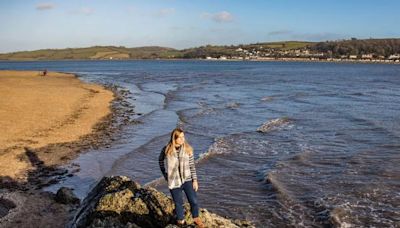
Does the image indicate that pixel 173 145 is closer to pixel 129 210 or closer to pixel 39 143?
pixel 129 210

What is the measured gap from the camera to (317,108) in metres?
35.3

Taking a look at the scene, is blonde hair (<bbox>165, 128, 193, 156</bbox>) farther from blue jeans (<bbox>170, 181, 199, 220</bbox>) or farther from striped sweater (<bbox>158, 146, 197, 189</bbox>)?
blue jeans (<bbox>170, 181, 199, 220</bbox>)

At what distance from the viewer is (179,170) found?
8.98 m

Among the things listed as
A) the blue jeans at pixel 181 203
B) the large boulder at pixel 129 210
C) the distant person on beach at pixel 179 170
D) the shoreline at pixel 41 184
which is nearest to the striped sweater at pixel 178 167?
the distant person on beach at pixel 179 170

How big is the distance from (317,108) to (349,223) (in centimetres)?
2420

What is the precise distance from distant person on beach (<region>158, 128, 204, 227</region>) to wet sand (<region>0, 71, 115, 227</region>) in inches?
161

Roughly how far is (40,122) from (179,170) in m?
19.8

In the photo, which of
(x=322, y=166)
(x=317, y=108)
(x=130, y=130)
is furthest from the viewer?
(x=317, y=108)

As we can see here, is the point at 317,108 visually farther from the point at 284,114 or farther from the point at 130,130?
the point at 130,130

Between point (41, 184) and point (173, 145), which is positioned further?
point (41, 184)

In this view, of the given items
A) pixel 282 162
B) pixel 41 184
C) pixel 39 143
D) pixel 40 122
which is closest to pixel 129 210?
pixel 41 184

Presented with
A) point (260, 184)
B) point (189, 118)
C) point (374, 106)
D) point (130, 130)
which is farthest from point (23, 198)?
point (374, 106)

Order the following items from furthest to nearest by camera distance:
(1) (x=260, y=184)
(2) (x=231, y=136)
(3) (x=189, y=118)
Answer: (3) (x=189, y=118), (2) (x=231, y=136), (1) (x=260, y=184)

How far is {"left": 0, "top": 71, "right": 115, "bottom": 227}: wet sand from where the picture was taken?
12164mm
